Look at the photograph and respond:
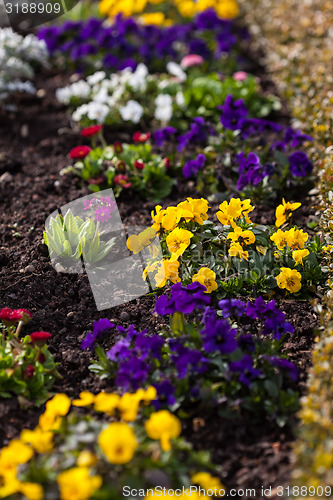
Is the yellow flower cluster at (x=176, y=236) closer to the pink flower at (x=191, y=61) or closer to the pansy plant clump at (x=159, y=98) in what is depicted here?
the pansy plant clump at (x=159, y=98)

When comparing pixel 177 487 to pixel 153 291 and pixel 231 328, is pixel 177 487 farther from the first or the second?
pixel 153 291

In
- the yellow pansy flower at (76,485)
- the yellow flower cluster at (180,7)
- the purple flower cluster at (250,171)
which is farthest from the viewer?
the yellow flower cluster at (180,7)

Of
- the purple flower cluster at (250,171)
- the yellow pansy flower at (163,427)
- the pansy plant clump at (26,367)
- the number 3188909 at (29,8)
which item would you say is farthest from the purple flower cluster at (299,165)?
the number 3188909 at (29,8)

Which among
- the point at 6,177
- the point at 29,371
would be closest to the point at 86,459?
the point at 29,371

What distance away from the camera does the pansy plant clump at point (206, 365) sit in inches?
89.4

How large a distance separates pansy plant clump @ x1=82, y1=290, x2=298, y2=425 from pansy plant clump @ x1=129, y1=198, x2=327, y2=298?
37cm

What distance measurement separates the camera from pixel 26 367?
248cm

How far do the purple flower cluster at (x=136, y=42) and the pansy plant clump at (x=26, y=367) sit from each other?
4.07m

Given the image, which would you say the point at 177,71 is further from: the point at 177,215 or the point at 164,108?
the point at 177,215

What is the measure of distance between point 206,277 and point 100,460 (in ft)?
3.99

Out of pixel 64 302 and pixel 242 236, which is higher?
pixel 242 236

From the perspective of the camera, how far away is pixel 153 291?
3.11m

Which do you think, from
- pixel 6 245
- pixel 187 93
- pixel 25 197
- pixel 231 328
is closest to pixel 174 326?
pixel 231 328

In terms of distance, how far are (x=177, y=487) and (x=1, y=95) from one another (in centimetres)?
434
